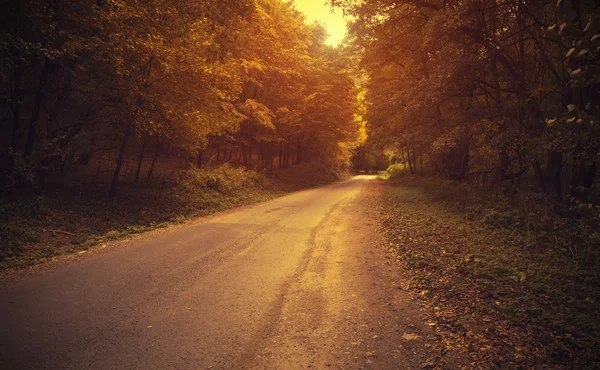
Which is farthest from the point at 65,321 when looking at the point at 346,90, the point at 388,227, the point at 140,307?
the point at 346,90

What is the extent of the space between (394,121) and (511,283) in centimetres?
1281

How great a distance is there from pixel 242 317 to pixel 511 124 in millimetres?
10368

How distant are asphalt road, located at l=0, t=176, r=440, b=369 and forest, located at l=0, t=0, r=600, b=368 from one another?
3.31 ft

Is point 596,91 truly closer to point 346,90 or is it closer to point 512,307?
point 512,307

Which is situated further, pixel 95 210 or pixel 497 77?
pixel 497 77

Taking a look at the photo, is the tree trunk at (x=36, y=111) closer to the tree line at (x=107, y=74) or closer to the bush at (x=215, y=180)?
the tree line at (x=107, y=74)

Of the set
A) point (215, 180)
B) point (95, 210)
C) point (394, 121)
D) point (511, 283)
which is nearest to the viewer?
point (511, 283)

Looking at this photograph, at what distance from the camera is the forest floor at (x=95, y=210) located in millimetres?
6598

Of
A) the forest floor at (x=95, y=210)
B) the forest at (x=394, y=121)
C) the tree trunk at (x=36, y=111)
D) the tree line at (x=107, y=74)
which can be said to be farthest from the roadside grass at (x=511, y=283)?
the tree trunk at (x=36, y=111)

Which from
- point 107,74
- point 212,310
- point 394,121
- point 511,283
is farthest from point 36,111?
point 394,121

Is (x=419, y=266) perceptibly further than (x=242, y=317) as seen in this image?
Yes

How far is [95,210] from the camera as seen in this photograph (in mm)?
9055

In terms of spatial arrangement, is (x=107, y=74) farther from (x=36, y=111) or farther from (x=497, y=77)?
(x=497, y=77)

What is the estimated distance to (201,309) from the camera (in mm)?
4098
